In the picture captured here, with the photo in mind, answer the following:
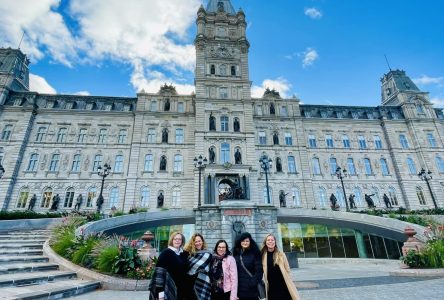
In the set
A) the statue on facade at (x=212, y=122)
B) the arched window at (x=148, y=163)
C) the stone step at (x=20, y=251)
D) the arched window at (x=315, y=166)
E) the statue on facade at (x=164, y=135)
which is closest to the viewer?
the stone step at (x=20, y=251)

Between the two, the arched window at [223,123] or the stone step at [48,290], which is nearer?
the stone step at [48,290]

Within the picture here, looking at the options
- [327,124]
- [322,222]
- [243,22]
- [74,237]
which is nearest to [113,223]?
[74,237]

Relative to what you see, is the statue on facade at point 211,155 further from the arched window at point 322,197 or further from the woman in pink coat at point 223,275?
the woman in pink coat at point 223,275

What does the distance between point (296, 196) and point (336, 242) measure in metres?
8.26

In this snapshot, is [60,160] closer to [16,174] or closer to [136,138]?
[16,174]

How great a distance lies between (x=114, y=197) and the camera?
26.8m

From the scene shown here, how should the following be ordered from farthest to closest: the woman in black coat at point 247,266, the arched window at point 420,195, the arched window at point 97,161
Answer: the arched window at point 420,195 < the arched window at point 97,161 < the woman in black coat at point 247,266

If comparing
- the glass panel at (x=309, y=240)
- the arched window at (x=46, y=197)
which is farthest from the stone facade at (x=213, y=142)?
the glass panel at (x=309, y=240)

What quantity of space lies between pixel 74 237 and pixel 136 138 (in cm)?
2098

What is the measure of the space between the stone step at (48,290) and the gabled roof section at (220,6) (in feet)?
131

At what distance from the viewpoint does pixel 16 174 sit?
26.2 meters

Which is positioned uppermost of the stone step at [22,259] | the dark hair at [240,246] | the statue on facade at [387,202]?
the statue on facade at [387,202]

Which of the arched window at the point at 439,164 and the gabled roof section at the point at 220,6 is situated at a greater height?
the gabled roof section at the point at 220,6

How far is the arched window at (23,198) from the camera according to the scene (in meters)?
25.2
